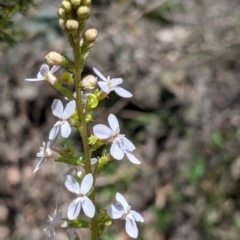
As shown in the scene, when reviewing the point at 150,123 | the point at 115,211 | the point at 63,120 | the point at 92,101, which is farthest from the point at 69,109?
the point at 150,123

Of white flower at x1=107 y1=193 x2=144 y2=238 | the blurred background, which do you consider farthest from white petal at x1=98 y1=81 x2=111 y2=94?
the blurred background

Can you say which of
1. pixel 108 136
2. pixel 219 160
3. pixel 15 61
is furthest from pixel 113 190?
pixel 108 136

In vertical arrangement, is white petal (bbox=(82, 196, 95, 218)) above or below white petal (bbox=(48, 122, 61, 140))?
below

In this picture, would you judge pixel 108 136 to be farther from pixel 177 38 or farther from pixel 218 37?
pixel 177 38

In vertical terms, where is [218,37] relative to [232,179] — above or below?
above

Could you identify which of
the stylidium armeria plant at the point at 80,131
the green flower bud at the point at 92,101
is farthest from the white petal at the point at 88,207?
the green flower bud at the point at 92,101

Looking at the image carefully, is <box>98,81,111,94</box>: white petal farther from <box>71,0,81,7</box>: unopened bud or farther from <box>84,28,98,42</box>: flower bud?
<box>71,0,81,7</box>: unopened bud

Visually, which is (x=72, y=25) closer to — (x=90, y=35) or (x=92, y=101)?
(x=90, y=35)
